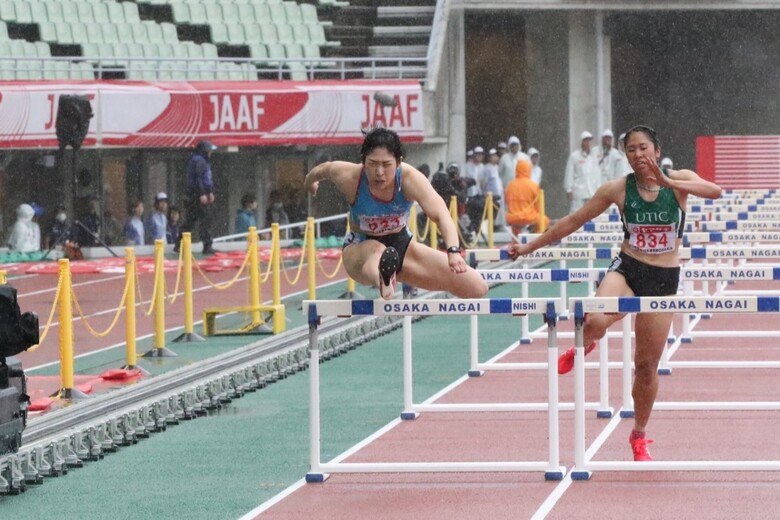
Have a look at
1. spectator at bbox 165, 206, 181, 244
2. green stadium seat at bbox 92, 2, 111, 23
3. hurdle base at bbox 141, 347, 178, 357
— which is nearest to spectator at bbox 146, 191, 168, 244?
spectator at bbox 165, 206, 181, 244

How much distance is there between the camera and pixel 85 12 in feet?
117

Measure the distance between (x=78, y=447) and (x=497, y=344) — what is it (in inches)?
310

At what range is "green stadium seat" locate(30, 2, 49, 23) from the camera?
34.4 metres

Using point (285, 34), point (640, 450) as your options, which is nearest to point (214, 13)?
point (285, 34)

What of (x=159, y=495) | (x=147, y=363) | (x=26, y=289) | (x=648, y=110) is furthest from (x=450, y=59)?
(x=159, y=495)

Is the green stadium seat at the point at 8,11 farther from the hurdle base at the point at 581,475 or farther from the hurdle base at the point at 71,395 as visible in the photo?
the hurdle base at the point at 581,475

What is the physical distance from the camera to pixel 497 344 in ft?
60.6

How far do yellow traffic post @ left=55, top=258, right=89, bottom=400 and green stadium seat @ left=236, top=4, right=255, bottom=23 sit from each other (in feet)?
85.6

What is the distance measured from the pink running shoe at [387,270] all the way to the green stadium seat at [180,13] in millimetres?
28477

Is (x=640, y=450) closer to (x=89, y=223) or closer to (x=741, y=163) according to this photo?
(x=89, y=223)

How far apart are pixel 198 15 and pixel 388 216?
28462mm

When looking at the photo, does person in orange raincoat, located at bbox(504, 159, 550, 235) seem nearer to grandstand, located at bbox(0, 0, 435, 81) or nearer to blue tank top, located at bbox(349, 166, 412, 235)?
grandstand, located at bbox(0, 0, 435, 81)

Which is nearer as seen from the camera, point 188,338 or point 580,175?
point 188,338

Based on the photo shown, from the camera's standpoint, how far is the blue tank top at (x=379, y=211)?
1023 cm
